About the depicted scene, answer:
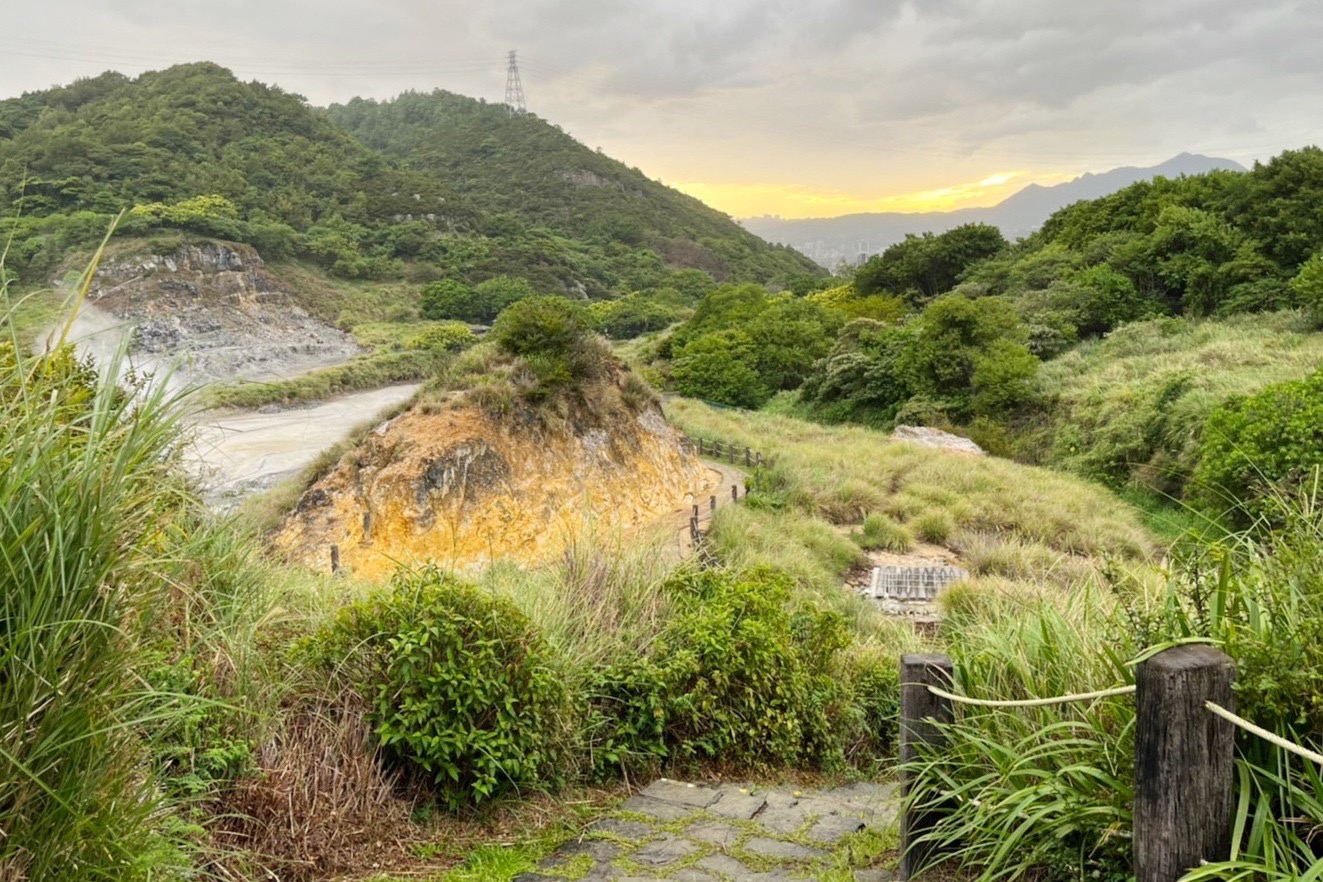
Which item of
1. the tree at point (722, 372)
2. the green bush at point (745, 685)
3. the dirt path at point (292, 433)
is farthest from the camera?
the tree at point (722, 372)

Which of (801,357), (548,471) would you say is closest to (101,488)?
(548,471)

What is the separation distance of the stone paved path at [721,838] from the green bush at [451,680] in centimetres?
41

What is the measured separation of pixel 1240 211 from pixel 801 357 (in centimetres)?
1838

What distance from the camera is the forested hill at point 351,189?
5238 cm

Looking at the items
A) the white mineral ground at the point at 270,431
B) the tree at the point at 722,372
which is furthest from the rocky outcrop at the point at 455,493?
the tree at the point at 722,372

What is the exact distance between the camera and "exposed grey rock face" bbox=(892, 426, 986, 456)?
2445 centimetres

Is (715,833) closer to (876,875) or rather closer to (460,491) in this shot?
(876,875)

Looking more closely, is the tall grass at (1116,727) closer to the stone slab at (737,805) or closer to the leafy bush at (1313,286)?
the stone slab at (737,805)

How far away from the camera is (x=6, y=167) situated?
45.3 metres

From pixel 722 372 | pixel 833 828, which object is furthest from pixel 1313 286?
pixel 833 828

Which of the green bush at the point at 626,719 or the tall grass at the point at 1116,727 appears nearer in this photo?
the tall grass at the point at 1116,727

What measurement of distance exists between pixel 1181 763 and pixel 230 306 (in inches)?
2049

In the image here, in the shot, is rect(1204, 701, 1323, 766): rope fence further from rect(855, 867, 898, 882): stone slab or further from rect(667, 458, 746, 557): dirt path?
rect(667, 458, 746, 557): dirt path

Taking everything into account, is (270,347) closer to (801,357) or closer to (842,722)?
(801,357)
